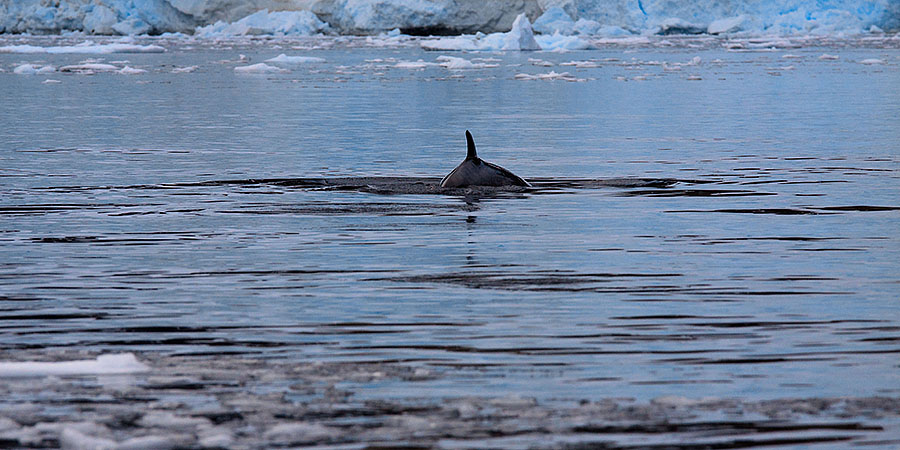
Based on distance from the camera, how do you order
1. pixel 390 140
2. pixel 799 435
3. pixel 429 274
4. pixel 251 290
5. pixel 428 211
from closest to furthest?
pixel 799 435, pixel 251 290, pixel 429 274, pixel 428 211, pixel 390 140

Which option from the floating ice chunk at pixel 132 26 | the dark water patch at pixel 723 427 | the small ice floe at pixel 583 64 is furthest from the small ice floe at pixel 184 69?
the dark water patch at pixel 723 427

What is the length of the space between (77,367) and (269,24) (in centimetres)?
5116

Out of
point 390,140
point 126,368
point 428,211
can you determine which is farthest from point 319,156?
point 126,368

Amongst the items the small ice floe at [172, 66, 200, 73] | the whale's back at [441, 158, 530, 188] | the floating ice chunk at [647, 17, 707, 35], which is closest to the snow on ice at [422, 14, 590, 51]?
the floating ice chunk at [647, 17, 707, 35]

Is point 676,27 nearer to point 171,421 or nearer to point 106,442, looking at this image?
point 171,421

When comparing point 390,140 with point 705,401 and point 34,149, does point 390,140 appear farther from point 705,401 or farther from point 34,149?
point 705,401

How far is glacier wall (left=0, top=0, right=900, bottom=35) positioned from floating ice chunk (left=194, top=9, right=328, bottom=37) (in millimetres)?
190

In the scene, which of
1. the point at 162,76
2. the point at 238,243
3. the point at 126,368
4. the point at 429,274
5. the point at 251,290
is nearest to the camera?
the point at 126,368

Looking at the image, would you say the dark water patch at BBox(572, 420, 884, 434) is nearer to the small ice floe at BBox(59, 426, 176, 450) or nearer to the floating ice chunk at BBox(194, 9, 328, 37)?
the small ice floe at BBox(59, 426, 176, 450)

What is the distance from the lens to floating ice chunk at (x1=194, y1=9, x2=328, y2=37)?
177 feet

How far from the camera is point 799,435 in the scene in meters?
3.55

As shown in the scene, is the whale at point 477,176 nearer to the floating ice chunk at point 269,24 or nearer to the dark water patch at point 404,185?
the dark water patch at point 404,185

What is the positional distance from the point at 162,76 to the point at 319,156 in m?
17.4

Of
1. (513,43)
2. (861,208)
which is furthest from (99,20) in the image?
(861,208)
